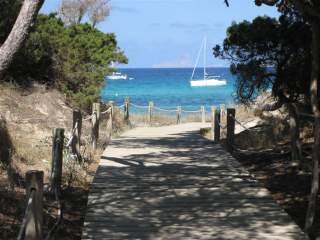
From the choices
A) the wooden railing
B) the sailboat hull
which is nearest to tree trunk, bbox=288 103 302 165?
the wooden railing

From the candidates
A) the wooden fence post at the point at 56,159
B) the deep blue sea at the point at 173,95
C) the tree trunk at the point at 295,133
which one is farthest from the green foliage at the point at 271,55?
the deep blue sea at the point at 173,95

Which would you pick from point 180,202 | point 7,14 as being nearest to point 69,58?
point 7,14

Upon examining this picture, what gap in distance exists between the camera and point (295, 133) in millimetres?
12266

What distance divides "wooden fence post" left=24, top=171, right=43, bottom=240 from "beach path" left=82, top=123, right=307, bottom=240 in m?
1.96

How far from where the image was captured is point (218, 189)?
32.5 feet

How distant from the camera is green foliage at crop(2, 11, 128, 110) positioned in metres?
18.8

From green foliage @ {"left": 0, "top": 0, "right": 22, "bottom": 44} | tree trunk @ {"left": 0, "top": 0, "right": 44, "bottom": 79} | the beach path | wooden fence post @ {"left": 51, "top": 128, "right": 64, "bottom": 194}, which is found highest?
green foliage @ {"left": 0, "top": 0, "right": 22, "bottom": 44}

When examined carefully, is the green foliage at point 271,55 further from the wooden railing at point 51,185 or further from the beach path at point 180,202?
the wooden railing at point 51,185

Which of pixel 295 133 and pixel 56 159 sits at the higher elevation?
pixel 295 133

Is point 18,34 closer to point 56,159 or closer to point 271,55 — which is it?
point 56,159

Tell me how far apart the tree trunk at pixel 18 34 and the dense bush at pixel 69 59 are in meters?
12.2

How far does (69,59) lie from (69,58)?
59mm

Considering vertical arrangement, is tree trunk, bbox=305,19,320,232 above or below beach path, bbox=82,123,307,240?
above

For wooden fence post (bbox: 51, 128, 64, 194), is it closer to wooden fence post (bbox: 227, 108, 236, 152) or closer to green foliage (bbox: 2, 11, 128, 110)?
wooden fence post (bbox: 227, 108, 236, 152)
